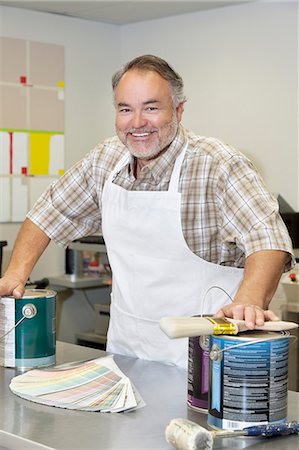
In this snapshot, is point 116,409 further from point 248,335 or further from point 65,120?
point 65,120

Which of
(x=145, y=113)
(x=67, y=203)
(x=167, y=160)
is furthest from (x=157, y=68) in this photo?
(x=67, y=203)

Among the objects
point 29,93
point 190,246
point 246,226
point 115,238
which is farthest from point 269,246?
point 29,93

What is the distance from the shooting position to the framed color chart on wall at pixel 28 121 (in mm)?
4531

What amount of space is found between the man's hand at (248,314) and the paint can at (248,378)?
29 millimetres

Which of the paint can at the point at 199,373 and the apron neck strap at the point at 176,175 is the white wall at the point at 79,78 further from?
the paint can at the point at 199,373

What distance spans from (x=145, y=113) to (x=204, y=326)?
2.42 ft

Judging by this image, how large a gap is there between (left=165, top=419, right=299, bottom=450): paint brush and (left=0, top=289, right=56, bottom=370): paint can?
0.57 meters

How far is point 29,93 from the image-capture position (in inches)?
182

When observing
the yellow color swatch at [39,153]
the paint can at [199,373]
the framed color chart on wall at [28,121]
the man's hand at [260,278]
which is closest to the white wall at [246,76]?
the framed color chart on wall at [28,121]

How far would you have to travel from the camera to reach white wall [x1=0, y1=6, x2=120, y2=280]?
184 inches

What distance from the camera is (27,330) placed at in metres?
1.80

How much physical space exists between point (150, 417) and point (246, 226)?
542mm

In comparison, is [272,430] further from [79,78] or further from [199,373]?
[79,78]

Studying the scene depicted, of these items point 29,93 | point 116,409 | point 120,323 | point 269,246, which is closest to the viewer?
point 116,409
